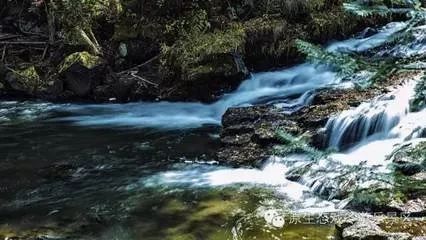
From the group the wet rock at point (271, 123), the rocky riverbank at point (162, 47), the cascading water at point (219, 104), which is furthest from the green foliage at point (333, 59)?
the rocky riverbank at point (162, 47)

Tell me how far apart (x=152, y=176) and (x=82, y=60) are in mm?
5394

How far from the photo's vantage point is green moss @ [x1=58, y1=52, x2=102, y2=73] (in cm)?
1147

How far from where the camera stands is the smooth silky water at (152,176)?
17.2 feet

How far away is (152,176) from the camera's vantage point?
691 centimetres

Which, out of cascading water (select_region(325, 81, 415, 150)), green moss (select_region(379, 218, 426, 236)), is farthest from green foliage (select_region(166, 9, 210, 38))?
green moss (select_region(379, 218, 426, 236))

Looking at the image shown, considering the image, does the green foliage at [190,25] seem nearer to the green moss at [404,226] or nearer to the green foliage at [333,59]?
the green moss at [404,226]

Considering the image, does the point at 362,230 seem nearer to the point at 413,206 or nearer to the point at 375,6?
the point at 413,206

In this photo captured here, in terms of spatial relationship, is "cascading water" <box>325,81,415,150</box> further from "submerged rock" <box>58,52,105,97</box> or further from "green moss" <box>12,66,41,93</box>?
"green moss" <box>12,66,41,93</box>

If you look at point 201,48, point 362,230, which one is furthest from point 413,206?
point 201,48

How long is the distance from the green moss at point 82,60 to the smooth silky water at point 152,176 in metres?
1.03

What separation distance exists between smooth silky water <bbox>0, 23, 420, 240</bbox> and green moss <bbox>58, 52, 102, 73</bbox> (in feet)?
3.37

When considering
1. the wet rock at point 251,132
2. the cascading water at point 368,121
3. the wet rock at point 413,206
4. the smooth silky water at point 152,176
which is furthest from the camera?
the wet rock at point 251,132

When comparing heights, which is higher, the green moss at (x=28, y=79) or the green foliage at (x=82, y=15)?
the green foliage at (x=82, y=15)

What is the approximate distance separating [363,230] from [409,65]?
3030 millimetres
